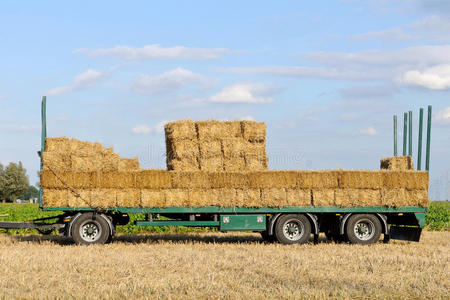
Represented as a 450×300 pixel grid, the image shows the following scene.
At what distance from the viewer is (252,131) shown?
17.3 meters

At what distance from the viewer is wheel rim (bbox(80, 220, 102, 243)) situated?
17.0m

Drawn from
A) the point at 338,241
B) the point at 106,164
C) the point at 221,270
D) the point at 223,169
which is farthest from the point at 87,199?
the point at 338,241

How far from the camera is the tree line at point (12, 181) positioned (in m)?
108

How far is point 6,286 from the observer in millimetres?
10094

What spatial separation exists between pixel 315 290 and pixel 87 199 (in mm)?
8906

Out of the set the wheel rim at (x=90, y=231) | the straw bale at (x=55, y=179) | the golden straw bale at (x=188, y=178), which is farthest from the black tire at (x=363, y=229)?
the straw bale at (x=55, y=179)

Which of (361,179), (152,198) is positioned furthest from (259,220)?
(361,179)

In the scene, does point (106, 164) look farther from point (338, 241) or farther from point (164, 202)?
point (338, 241)

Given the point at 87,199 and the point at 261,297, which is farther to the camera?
the point at 87,199

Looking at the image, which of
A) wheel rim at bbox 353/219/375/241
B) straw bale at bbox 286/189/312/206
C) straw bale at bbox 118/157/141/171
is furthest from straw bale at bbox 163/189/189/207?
wheel rim at bbox 353/219/375/241

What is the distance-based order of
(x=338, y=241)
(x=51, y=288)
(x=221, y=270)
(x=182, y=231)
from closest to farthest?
1. (x=51, y=288)
2. (x=221, y=270)
3. (x=338, y=241)
4. (x=182, y=231)

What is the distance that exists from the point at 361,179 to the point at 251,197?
127 inches

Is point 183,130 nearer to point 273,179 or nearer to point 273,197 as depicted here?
point 273,179

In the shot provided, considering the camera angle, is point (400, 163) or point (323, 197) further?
point (400, 163)
